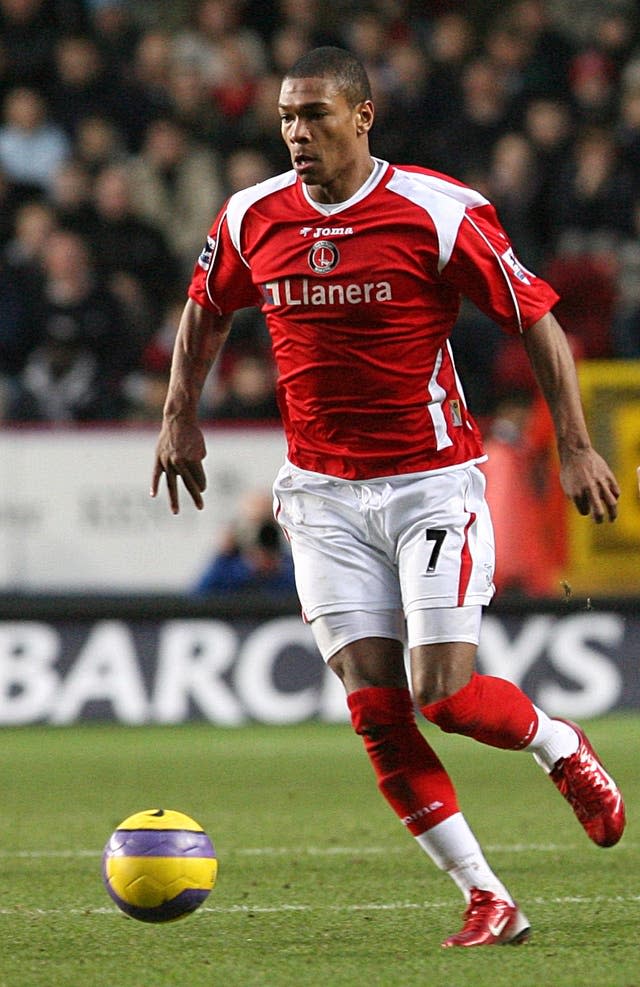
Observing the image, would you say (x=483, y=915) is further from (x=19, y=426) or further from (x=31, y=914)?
(x=19, y=426)

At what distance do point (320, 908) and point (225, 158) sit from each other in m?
9.65

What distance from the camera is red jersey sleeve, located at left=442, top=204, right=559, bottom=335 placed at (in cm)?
499

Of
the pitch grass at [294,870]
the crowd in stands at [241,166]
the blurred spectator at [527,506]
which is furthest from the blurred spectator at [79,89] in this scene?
the pitch grass at [294,870]

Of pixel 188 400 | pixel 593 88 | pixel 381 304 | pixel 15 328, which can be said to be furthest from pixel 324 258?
pixel 593 88

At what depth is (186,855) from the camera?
4969 millimetres

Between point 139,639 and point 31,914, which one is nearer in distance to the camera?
point 31,914

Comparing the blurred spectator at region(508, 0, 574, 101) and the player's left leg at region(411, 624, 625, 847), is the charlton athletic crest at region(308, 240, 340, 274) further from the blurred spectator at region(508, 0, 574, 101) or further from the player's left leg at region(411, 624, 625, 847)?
the blurred spectator at region(508, 0, 574, 101)

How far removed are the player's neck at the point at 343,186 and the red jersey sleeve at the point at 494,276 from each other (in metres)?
0.31

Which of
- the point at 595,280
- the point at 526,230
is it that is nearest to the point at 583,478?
the point at 595,280

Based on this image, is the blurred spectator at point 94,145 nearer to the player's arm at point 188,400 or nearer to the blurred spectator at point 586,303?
the blurred spectator at point 586,303

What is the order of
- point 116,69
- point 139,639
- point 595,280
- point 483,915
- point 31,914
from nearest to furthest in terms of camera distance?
point 483,915 < point 31,914 < point 139,639 < point 595,280 < point 116,69

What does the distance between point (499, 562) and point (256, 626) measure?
64.7 inches

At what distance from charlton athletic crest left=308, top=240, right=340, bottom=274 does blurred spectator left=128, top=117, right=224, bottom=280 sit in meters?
9.07

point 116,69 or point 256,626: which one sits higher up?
point 116,69
